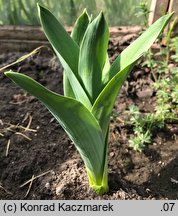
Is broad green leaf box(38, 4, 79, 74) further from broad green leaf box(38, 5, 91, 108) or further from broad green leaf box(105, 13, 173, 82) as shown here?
broad green leaf box(105, 13, 173, 82)

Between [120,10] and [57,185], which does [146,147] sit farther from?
[120,10]

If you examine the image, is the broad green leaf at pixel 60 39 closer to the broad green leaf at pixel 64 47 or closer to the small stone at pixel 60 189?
the broad green leaf at pixel 64 47

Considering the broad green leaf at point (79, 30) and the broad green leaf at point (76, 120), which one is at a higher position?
the broad green leaf at point (79, 30)

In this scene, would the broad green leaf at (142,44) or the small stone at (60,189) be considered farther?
the small stone at (60,189)

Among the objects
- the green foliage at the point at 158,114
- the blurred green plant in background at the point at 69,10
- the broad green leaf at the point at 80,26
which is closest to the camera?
the broad green leaf at the point at 80,26

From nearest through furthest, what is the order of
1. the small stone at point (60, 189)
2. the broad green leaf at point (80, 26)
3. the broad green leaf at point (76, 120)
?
the broad green leaf at point (76, 120)
the broad green leaf at point (80, 26)
the small stone at point (60, 189)

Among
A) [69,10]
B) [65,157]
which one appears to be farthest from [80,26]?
[69,10]

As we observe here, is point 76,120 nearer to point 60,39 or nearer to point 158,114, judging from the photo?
point 60,39

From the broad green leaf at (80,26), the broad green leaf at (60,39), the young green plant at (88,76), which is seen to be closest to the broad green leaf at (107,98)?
the young green plant at (88,76)
